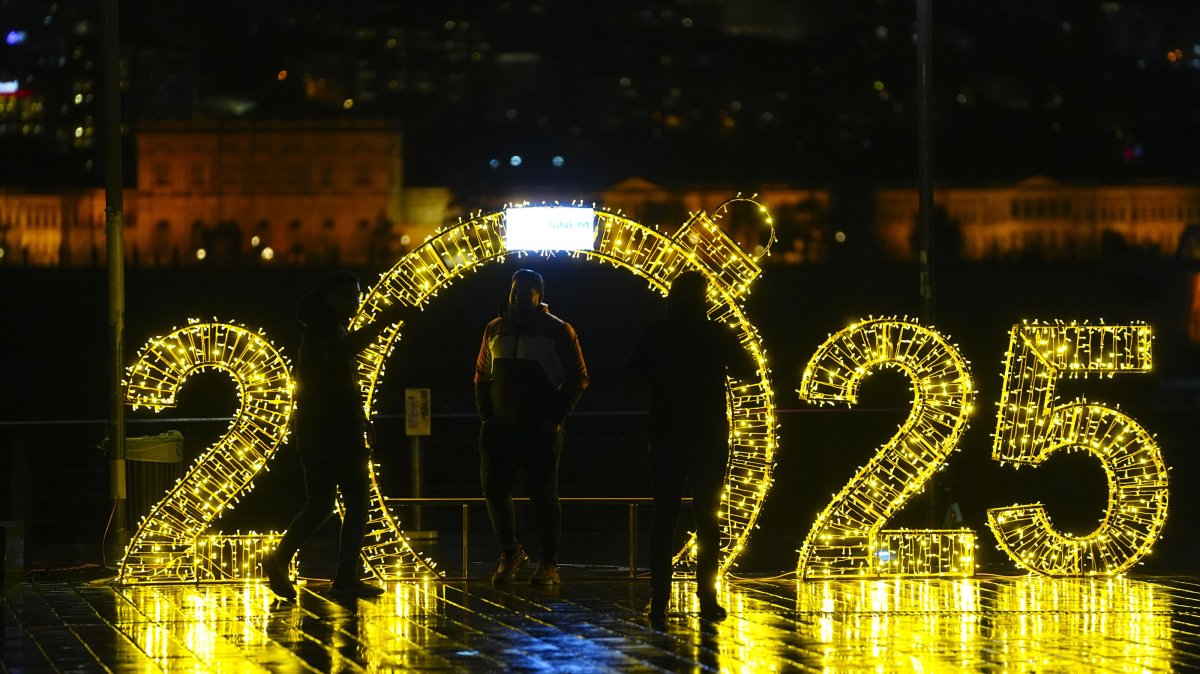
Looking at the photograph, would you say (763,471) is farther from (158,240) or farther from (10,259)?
(158,240)

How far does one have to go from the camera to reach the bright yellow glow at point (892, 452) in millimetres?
12461

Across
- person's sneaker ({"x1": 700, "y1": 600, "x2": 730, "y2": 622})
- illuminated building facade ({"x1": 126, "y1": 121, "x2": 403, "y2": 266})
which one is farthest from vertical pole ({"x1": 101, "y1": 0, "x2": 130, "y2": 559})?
illuminated building facade ({"x1": 126, "y1": 121, "x2": 403, "y2": 266})

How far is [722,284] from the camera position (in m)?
12.9

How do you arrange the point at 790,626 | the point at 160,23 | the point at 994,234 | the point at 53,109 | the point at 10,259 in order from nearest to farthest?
the point at 790,626 < the point at 10,259 < the point at 994,234 < the point at 53,109 < the point at 160,23

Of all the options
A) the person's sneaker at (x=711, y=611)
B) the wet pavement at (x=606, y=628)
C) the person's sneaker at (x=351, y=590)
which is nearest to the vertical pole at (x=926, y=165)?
the wet pavement at (x=606, y=628)

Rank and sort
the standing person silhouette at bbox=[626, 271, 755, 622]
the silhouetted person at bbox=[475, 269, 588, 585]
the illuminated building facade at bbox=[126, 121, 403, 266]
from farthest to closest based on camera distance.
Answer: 1. the illuminated building facade at bbox=[126, 121, 403, 266]
2. the silhouetted person at bbox=[475, 269, 588, 585]
3. the standing person silhouette at bbox=[626, 271, 755, 622]

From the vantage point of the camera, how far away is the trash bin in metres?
A: 14.1

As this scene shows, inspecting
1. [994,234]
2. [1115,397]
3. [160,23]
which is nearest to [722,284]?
[1115,397]

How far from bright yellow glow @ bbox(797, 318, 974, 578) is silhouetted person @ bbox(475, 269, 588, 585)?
163 centimetres

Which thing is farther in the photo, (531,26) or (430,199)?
(531,26)

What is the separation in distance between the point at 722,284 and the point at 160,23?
349 feet

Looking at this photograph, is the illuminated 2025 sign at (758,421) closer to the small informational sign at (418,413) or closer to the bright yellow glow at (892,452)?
the bright yellow glow at (892,452)

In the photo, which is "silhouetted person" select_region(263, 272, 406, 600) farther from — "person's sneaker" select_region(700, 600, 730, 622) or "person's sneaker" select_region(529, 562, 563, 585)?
"person's sneaker" select_region(700, 600, 730, 622)

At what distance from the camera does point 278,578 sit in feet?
36.3
